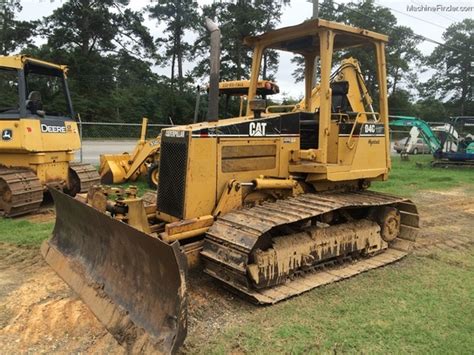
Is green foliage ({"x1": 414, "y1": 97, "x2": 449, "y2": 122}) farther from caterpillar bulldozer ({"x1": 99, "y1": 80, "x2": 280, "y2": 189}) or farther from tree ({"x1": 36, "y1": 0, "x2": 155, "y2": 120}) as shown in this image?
caterpillar bulldozer ({"x1": 99, "y1": 80, "x2": 280, "y2": 189})

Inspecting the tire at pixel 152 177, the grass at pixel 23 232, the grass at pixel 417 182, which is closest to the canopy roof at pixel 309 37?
the grass at pixel 23 232

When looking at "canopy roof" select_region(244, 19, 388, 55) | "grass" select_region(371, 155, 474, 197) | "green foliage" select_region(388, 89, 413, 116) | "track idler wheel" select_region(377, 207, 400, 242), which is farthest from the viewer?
"green foliage" select_region(388, 89, 413, 116)

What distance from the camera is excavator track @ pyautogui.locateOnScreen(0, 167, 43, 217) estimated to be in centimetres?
784

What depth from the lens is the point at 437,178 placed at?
15203mm

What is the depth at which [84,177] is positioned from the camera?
941cm

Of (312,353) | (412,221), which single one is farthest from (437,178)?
(312,353)

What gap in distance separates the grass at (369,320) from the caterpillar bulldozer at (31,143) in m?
5.71

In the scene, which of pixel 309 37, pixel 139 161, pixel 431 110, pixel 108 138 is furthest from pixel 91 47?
pixel 431 110

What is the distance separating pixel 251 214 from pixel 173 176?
3.28 ft

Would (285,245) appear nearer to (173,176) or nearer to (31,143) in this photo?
Result: (173,176)

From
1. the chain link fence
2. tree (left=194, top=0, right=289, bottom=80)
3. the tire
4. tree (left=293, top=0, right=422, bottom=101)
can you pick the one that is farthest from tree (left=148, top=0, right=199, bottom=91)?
the tire

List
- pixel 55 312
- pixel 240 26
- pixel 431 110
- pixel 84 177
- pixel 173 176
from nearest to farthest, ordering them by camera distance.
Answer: pixel 55 312, pixel 173 176, pixel 84 177, pixel 240 26, pixel 431 110

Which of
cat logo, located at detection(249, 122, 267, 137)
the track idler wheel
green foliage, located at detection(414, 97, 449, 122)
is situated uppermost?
green foliage, located at detection(414, 97, 449, 122)

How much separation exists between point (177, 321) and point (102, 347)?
77 centimetres
